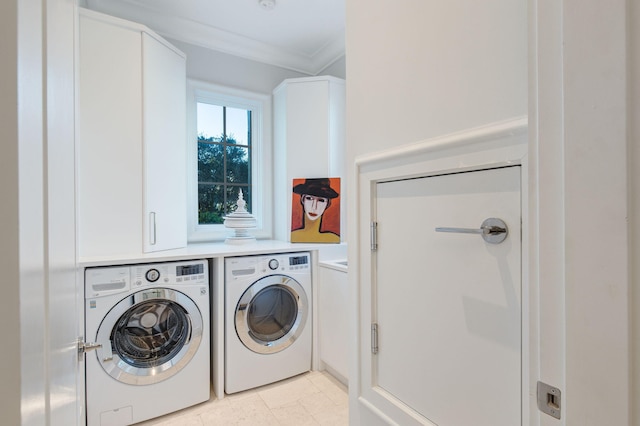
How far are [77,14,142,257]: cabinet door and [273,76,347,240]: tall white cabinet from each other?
1198mm

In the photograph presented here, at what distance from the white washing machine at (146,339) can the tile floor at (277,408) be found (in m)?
0.08

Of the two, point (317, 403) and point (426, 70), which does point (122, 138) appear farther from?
point (317, 403)

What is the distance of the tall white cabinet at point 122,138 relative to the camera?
72.9 inches

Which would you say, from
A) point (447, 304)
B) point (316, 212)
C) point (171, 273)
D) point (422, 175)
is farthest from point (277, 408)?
point (422, 175)

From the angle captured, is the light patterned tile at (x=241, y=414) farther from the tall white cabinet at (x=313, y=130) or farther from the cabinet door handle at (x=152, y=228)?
the tall white cabinet at (x=313, y=130)

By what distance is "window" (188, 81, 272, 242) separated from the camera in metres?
2.72

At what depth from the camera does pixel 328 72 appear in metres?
3.12

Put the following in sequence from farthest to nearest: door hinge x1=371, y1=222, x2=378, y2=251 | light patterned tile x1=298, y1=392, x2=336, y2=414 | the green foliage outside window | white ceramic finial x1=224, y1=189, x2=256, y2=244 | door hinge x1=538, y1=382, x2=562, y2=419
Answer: the green foliage outside window, white ceramic finial x1=224, y1=189, x2=256, y2=244, light patterned tile x1=298, y1=392, x2=336, y2=414, door hinge x1=371, y1=222, x2=378, y2=251, door hinge x1=538, y1=382, x2=562, y2=419

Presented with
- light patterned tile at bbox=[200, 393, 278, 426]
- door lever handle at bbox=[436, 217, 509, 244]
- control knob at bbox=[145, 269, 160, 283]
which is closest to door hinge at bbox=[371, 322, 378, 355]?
door lever handle at bbox=[436, 217, 509, 244]

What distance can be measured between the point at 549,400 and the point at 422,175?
62cm

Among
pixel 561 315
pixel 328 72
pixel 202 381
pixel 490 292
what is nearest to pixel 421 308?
pixel 490 292

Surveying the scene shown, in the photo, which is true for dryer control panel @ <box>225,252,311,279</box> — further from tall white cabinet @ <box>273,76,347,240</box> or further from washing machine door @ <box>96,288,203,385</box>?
tall white cabinet @ <box>273,76,347,240</box>

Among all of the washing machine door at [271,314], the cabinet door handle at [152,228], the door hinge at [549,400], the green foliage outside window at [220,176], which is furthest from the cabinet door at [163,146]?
the door hinge at [549,400]

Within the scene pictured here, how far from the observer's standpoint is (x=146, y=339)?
1.86 metres
